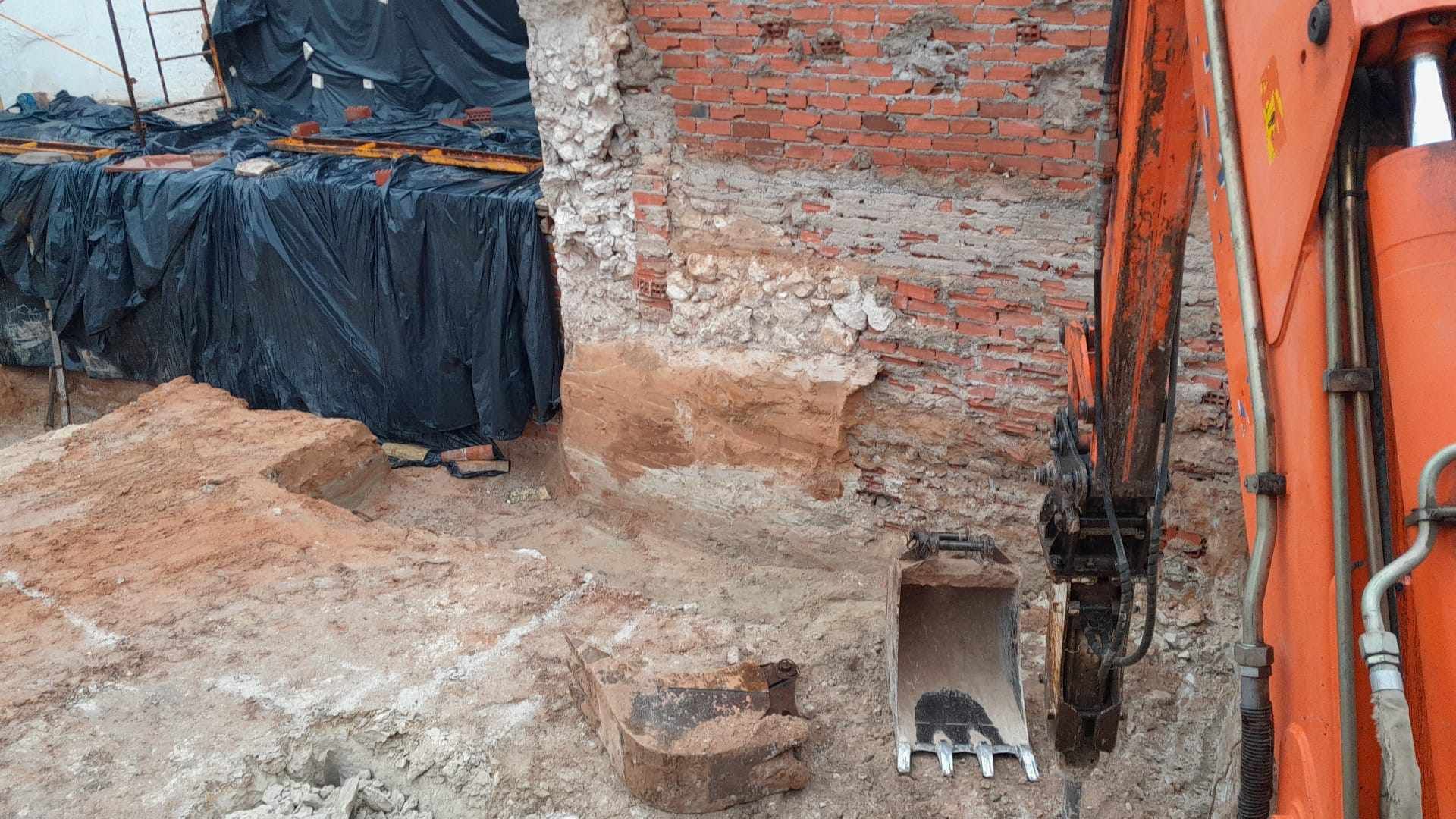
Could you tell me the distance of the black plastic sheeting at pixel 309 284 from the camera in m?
7.96

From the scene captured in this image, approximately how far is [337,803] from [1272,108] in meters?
3.90

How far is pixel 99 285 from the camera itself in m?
9.80

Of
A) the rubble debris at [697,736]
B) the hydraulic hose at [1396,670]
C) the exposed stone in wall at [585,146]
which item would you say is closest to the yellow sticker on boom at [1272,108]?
the hydraulic hose at [1396,670]

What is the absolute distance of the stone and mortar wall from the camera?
5.08m

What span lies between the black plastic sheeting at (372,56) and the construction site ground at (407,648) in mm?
6455

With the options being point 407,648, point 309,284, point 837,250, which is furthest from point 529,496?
point 837,250

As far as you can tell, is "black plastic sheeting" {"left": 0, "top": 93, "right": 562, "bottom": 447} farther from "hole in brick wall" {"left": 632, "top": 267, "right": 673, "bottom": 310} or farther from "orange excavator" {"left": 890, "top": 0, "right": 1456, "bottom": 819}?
"orange excavator" {"left": 890, "top": 0, "right": 1456, "bottom": 819}

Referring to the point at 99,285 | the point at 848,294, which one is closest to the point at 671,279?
the point at 848,294

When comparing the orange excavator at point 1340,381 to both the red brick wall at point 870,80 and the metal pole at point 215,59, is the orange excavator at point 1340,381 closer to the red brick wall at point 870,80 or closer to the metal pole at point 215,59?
the red brick wall at point 870,80

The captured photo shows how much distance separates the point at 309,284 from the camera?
8.82 metres

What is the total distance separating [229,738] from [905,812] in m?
2.79

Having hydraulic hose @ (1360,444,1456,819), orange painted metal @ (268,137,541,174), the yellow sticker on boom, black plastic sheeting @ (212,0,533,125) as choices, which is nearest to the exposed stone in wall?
orange painted metal @ (268,137,541,174)

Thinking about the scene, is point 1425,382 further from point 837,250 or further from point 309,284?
point 309,284

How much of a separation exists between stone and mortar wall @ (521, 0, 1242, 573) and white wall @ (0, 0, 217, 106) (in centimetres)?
1193
